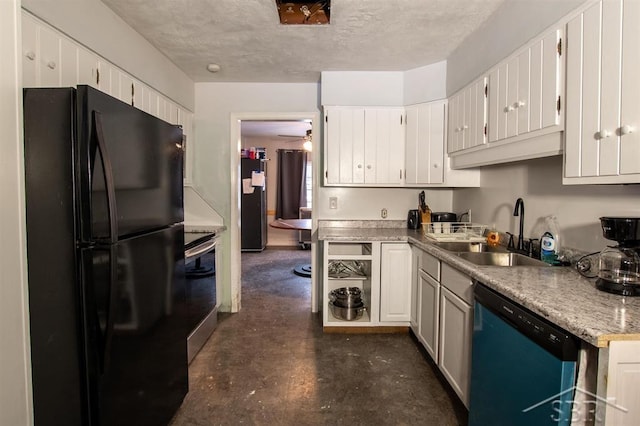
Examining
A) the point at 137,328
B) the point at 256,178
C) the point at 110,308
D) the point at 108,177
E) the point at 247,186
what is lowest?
the point at 137,328

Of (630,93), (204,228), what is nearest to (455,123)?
(630,93)

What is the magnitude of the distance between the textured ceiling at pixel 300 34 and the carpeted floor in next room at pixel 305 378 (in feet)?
7.75

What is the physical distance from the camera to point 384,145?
315 cm

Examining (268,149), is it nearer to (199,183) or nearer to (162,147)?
(199,183)

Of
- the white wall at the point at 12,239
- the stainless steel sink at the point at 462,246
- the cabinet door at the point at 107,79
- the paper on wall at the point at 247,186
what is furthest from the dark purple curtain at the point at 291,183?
the white wall at the point at 12,239

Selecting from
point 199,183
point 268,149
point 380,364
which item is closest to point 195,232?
point 199,183

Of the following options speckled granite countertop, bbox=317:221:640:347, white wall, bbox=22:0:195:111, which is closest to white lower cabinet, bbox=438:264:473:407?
speckled granite countertop, bbox=317:221:640:347

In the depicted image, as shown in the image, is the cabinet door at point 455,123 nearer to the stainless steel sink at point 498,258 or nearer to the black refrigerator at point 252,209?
the stainless steel sink at point 498,258

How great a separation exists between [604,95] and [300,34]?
73.5 inches

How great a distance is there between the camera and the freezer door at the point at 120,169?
1.23m

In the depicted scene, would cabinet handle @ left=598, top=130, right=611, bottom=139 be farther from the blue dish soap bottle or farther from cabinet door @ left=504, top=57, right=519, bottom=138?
the blue dish soap bottle

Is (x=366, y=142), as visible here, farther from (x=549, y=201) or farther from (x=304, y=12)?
(x=549, y=201)

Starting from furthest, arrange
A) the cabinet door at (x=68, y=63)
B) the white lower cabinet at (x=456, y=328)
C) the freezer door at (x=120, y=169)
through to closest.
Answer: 1. the white lower cabinet at (x=456, y=328)
2. the cabinet door at (x=68, y=63)
3. the freezer door at (x=120, y=169)

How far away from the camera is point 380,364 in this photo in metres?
2.49
